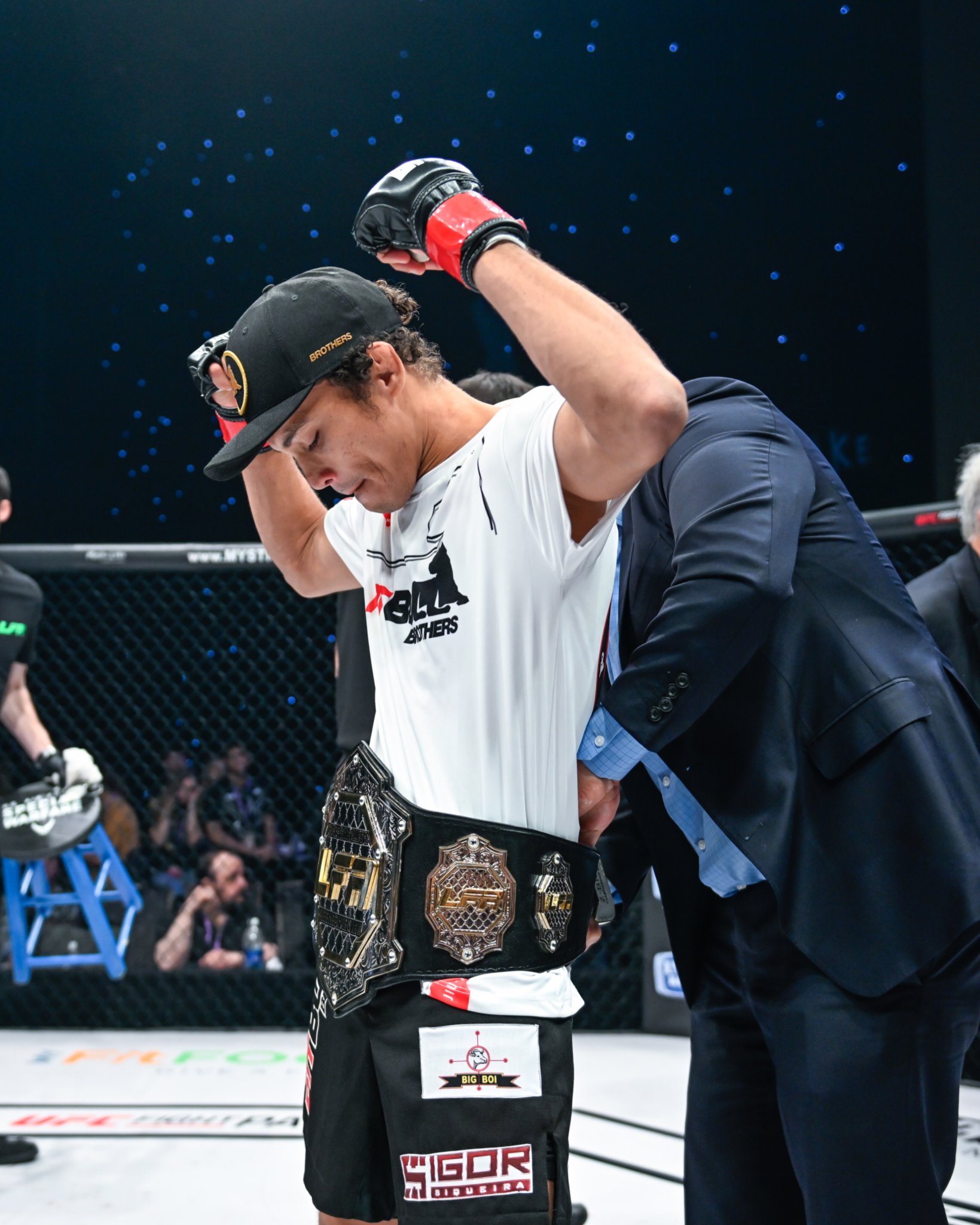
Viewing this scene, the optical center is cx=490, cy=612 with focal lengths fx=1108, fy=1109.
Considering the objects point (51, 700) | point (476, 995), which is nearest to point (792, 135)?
point (51, 700)

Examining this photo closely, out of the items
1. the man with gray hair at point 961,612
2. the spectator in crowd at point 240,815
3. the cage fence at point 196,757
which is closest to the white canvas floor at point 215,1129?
the cage fence at point 196,757

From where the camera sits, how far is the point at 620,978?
3537mm

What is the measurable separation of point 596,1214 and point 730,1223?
36.4 inches

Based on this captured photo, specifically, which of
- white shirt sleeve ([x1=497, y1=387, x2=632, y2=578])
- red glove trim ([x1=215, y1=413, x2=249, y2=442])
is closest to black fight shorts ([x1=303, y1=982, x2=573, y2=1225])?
white shirt sleeve ([x1=497, y1=387, x2=632, y2=578])

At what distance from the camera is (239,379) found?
106 cm

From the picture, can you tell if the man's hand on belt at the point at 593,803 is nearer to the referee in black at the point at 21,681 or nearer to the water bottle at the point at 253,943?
the referee in black at the point at 21,681

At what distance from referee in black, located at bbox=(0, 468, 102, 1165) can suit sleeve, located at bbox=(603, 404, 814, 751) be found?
2556 millimetres

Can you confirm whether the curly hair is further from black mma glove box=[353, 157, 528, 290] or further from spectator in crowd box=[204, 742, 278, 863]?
spectator in crowd box=[204, 742, 278, 863]

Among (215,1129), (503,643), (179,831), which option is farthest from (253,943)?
(503,643)

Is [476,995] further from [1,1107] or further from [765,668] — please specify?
[1,1107]

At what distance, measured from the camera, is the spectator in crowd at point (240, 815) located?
4.04 m

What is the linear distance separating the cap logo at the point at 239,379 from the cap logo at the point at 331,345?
0.22 feet

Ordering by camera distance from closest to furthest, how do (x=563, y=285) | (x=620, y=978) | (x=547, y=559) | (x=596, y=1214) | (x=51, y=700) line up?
(x=563, y=285), (x=547, y=559), (x=596, y=1214), (x=620, y=978), (x=51, y=700)

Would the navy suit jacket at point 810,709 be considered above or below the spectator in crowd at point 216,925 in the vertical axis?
above
